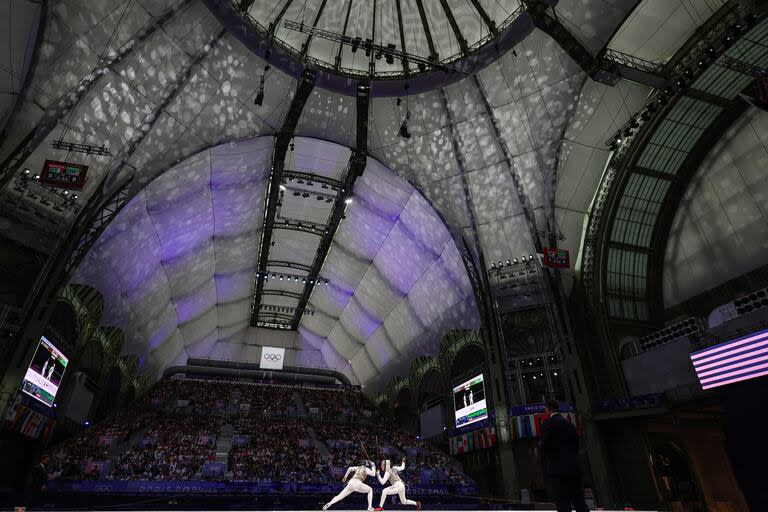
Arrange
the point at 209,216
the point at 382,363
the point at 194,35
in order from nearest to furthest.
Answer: the point at 194,35 → the point at 209,216 → the point at 382,363

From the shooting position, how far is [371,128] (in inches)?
1094

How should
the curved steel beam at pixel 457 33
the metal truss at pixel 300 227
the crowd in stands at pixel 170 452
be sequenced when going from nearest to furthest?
the crowd in stands at pixel 170 452
the curved steel beam at pixel 457 33
the metal truss at pixel 300 227

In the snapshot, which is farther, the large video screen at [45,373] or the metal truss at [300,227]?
the metal truss at [300,227]

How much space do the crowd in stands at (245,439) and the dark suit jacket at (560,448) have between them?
17407 mm

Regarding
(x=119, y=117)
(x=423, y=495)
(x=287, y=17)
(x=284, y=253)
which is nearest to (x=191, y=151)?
(x=119, y=117)

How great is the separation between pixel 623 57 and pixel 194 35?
22.2 meters

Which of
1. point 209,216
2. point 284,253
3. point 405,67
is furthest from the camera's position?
point 284,253

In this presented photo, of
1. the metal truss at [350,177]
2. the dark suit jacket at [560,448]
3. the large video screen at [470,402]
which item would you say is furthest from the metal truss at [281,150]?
the dark suit jacket at [560,448]

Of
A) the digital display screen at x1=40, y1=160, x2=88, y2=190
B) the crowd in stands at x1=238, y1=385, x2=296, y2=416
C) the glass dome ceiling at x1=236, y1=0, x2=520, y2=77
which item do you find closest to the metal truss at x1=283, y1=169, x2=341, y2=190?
the glass dome ceiling at x1=236, y1=0, x2=520, y2=77

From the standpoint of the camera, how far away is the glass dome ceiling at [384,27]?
2367cm

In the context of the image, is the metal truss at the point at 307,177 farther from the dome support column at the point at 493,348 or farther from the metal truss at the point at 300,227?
the dome support column at the point at 493,348

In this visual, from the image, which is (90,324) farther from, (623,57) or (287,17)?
(623,57)

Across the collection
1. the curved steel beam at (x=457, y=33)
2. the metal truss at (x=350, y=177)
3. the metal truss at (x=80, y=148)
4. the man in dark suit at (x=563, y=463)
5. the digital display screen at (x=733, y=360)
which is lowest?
the man in dark suit at (x=563, y=463)

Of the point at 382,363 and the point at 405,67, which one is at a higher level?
the point at 405,67
